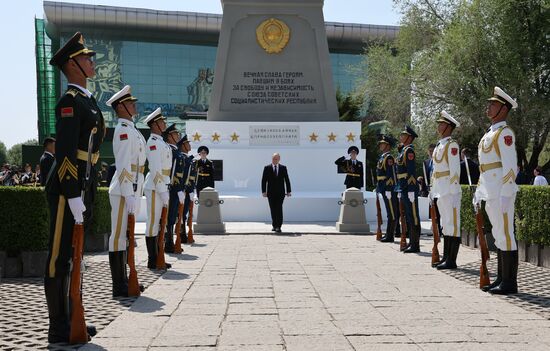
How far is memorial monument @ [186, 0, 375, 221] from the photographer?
22203 mm

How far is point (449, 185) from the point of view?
9.91 meters

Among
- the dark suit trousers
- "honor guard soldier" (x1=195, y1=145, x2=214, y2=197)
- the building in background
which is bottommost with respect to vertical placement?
the dark suit trousers

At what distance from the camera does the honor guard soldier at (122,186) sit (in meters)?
7.61

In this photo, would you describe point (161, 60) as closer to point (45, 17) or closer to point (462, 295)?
point (45, 17)

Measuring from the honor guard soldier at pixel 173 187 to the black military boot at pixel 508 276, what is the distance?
6.39m

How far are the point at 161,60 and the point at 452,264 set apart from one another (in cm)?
6839

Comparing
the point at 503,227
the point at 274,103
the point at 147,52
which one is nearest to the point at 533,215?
the point at 503,227

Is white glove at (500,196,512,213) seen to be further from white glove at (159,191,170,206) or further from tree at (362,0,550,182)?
tree at (362,0,550,182)

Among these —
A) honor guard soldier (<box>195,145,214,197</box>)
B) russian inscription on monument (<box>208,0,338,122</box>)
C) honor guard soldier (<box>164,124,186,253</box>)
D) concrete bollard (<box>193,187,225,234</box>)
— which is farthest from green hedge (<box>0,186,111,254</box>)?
russian inscription on monument (<box>208,0,338,122</box>)

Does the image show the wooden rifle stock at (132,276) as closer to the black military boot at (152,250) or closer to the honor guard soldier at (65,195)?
the honor guard soldier at (65,195)

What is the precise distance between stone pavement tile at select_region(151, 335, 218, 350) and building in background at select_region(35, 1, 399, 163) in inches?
2388

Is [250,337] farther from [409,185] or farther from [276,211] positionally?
[276,211]

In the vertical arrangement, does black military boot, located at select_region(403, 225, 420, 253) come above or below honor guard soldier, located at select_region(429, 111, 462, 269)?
below

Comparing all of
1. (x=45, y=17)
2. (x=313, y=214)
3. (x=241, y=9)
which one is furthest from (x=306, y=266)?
(x=45, y=17)
